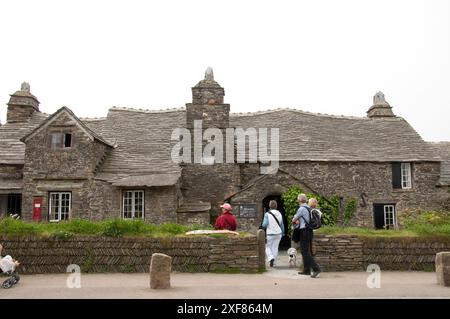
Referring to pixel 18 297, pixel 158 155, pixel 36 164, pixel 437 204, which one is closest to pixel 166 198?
pixel 158 155

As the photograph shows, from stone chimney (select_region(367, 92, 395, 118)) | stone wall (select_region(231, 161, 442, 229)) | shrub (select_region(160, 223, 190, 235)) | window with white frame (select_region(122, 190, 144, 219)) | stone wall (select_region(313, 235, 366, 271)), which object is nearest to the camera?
stone wall (select_region(313, 235, 366, 271))

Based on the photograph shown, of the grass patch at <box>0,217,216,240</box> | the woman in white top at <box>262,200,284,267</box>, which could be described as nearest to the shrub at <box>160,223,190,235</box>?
the grass patch at <box>0,217,216,240</box>

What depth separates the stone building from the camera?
66.6 ft

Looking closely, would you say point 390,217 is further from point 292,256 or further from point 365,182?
point 292,256

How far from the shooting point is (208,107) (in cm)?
2298

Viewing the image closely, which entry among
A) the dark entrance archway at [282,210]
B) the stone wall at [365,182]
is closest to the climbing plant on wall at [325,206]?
the stone wall at [365,182]

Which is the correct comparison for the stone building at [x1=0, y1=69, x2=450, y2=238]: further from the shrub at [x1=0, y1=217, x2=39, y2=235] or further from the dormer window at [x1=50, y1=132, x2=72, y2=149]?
the shrub at [x1=0, y1=217, x2=39, y2=235]

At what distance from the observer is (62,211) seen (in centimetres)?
2053

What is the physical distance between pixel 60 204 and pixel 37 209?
1068mm

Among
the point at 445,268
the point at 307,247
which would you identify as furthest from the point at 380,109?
the point at 445,268

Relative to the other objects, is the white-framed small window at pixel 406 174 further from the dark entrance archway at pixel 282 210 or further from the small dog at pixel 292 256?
the small dog at pixel 292 256

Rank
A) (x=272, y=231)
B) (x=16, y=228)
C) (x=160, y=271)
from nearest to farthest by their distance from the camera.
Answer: (x=160, y=271) → (x=16, y=228) → (x=272, y=231)

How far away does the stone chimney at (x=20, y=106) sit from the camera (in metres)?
25.0

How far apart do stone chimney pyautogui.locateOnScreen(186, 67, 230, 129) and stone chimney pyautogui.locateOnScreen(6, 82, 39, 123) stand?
10.3m
